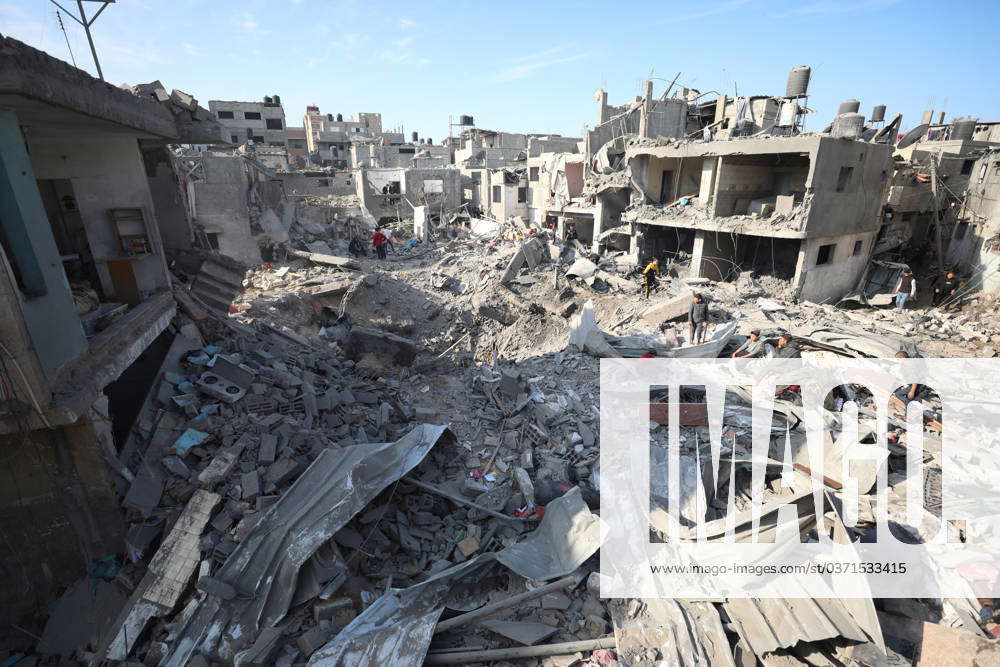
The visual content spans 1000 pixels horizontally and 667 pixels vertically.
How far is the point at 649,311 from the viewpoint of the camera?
1286 centimetres

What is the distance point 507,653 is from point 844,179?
1794 cm

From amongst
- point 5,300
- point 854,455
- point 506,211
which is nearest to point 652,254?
point 506,211

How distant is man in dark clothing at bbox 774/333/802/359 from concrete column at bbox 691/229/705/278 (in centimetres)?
778

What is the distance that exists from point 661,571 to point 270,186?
23.1 metres

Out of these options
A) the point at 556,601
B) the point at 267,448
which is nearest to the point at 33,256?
the point at 267,448

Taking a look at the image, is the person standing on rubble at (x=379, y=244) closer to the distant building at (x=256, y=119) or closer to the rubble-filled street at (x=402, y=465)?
the rubble-filled street at (x=402, y=465)

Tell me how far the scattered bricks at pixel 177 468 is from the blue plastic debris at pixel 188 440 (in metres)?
0.14

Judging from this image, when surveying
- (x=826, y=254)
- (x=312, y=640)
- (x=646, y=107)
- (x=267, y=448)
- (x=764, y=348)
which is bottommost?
(x=312, y=640)

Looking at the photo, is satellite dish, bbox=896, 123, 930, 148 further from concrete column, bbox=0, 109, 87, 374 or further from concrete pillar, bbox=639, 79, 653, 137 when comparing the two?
concrete column, bbox=0, 109, 87, 374

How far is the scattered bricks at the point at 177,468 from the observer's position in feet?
17.4

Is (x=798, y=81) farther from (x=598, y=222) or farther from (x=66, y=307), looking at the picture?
(x=66, y=307)

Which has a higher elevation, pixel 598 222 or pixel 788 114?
pixel 788 114

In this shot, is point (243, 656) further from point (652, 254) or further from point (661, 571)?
A: point (652, 254)

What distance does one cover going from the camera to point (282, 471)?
5555 millimetres
